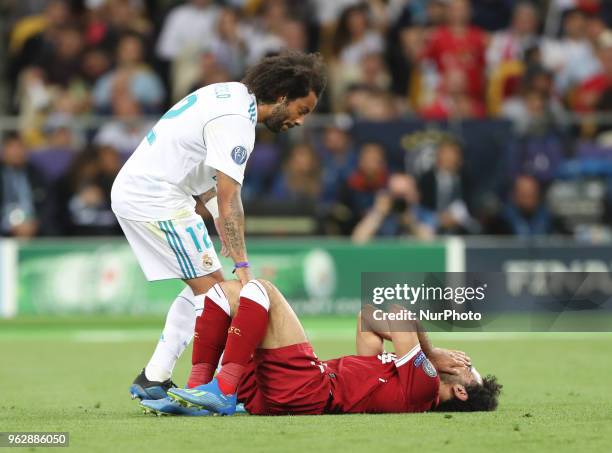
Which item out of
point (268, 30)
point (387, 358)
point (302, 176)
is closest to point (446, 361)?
point (387, 358)

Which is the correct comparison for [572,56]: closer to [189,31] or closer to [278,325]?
[189,31]

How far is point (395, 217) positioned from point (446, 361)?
332 inches

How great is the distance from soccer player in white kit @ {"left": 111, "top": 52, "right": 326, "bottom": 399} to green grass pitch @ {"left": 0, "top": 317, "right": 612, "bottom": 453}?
70 cm

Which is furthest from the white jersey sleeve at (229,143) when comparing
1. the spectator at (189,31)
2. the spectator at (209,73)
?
the spectator at (189,31)

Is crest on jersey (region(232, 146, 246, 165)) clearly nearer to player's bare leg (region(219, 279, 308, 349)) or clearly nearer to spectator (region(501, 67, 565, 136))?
player's bare leg (region(219, 279, 308, 349))

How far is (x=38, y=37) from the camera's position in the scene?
755 inches

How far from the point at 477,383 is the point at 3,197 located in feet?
32.7

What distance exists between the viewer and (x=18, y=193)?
16234 millimetres

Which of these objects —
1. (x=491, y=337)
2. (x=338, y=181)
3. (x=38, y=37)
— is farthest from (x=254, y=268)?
(x=38, y=37)

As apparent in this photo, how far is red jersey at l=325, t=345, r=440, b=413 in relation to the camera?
Answer: 741 cm

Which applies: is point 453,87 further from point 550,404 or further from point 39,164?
point 550,404

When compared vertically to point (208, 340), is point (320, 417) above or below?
below

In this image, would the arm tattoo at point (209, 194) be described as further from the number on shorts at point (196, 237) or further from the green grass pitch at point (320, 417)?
the green grass pitch at point (320, 417)

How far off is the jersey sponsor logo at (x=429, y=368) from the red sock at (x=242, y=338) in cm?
90
